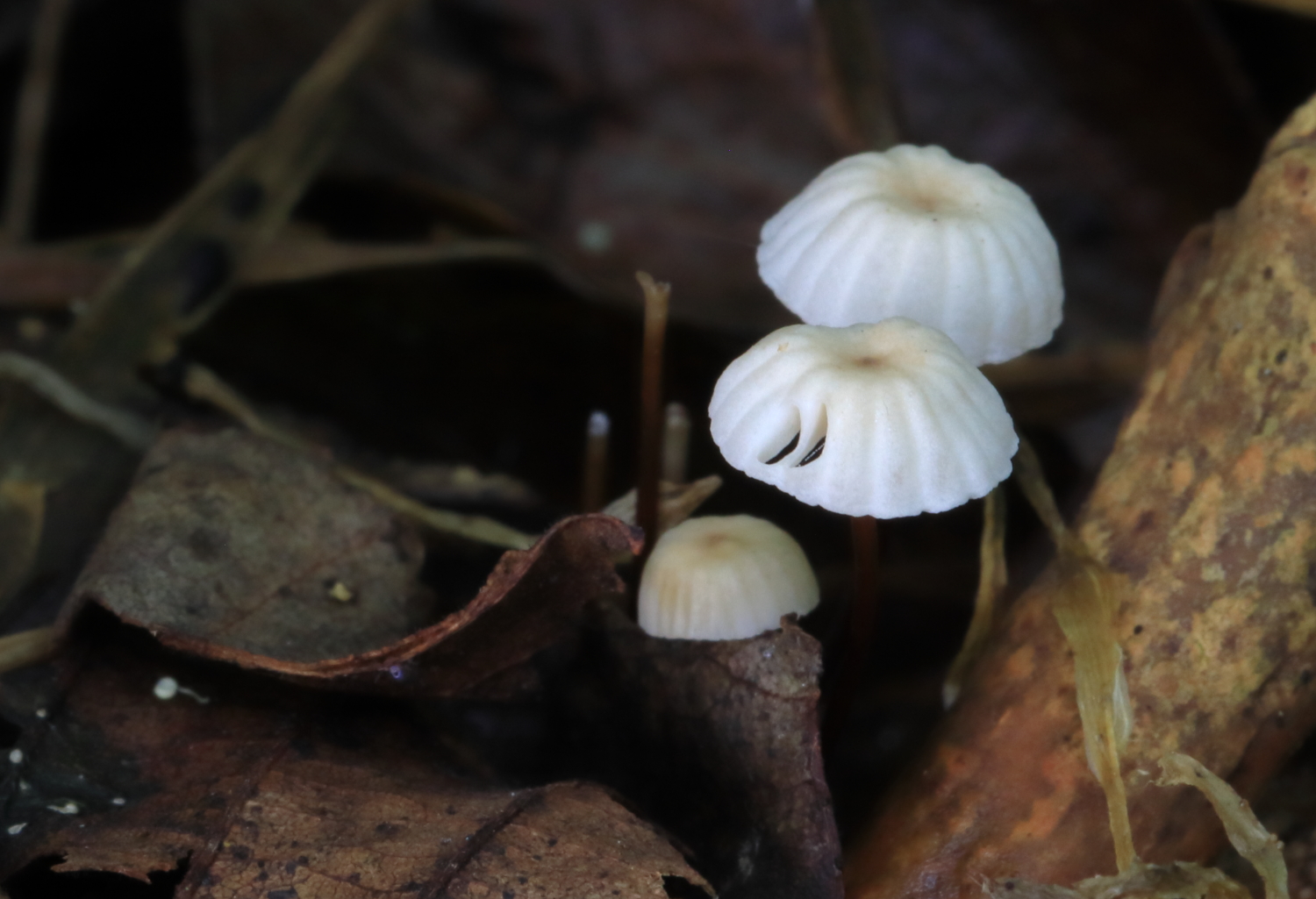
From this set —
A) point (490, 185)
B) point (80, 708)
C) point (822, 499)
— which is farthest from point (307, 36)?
point (822, 499)

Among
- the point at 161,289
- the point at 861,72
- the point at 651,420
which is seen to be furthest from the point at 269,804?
the point at 861,72

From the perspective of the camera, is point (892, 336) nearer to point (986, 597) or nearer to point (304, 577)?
point (986, 597)

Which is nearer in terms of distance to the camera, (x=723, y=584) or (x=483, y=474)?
(x=723, y=584)

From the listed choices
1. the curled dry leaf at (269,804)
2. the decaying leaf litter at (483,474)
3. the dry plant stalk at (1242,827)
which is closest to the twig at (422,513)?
the decaying leaf litter at (483,474)

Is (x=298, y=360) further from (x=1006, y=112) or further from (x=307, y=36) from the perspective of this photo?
(x=1006, y=112)

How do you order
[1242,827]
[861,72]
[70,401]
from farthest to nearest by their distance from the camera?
[861,72] < [70,401] < [1242,827]
